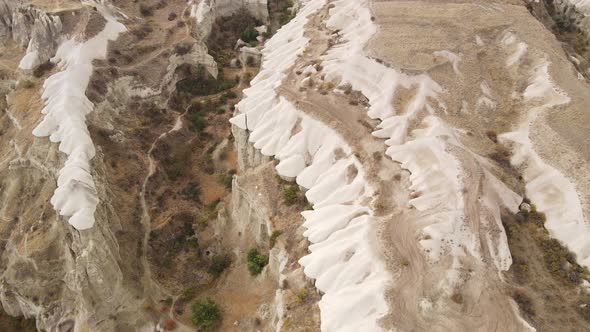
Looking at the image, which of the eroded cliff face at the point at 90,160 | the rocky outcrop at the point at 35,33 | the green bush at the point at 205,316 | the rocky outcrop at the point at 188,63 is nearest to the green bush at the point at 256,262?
the green bush at the point at 205,316

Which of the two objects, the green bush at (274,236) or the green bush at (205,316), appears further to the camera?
the green bush at (205,316)

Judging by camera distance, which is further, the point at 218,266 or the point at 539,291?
the point at 218,266

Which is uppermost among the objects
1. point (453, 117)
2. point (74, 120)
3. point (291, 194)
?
point (453, 117)

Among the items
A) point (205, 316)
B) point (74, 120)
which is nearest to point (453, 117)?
point (205, 316)

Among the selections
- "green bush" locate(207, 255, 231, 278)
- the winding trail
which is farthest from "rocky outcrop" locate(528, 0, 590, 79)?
"green bush" locate(207, 255, 231, 278)

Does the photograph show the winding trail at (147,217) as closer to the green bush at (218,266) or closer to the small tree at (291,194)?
the green bush at (218,266)

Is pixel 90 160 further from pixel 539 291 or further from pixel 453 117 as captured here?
pixel 539 291

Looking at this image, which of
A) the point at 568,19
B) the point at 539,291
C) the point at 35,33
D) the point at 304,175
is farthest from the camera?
the point at 568,19
